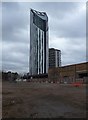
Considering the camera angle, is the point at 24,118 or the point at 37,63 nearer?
the point at 24,118

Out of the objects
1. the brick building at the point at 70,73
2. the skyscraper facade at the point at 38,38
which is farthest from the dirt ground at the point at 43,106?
the skyscraper facade at the point at 38,38

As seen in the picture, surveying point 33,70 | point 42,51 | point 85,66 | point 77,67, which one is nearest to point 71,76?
point 77,67

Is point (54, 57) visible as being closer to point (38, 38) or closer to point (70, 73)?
point (38, 38)

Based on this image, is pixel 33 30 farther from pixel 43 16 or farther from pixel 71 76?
pixel 71 76

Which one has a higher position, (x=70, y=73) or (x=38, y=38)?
(x=38, y=38)

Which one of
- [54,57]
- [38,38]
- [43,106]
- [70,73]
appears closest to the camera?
[43,106]

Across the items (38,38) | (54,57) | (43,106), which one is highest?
(38,38)

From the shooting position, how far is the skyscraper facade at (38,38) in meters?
138

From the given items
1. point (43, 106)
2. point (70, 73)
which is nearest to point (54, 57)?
point (70, 73)

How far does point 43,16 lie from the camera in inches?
5605

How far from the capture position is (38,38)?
139 m

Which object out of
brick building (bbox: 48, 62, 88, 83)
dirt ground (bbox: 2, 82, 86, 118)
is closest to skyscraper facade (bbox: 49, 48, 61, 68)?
brick building (bbox: 48, 62, 88, 83)

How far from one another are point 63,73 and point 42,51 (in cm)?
3715

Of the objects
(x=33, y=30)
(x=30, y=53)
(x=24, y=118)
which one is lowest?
(x=24, y=118)
